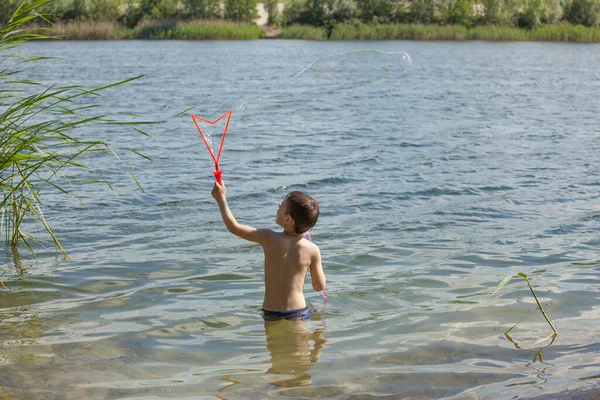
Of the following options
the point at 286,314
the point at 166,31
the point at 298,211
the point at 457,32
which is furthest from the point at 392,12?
the point at 298,211

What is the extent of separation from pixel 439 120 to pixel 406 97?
4486mm

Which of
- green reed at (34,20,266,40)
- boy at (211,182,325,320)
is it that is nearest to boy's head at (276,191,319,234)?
boy at (211,182,325,320)

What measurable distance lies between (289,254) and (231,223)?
1.73 feet

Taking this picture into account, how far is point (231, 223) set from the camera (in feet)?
16.4

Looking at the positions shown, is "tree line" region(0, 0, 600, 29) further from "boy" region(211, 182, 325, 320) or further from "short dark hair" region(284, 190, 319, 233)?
"short dark hair" region(284, 190, 319, 233)

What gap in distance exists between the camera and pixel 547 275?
6.84 m

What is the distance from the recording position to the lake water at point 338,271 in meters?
4.58

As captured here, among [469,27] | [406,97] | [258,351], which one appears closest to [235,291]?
[258,351]

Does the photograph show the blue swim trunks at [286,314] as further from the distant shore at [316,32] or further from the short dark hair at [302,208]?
the distant shore at [316,32]

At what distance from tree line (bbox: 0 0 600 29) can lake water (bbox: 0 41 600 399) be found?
36.3 metres

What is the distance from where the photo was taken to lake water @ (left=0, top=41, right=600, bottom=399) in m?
4.58

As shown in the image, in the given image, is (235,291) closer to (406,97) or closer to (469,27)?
(406,97)

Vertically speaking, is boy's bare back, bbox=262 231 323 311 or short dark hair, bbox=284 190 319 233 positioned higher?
short dark hair, bbox=284 190 319 233

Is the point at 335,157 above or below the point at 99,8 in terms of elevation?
below
